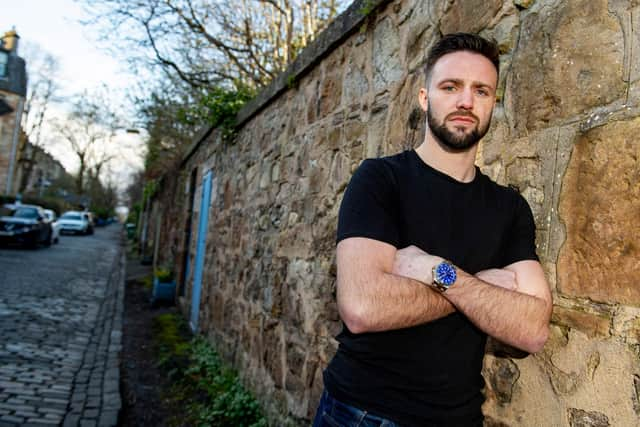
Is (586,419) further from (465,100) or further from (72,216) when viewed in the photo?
(72,216)

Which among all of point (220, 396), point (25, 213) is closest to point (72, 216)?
point (25, 213)

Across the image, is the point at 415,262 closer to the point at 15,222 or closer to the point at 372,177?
the point at 372,177

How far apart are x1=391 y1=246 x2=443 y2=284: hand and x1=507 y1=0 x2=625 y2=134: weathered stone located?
26.5 inches

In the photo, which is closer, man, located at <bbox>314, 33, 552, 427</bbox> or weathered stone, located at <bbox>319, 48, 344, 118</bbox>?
man, located at <bbox>314, 33, 552, 427</bbox>

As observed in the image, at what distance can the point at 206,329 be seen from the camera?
269 inches

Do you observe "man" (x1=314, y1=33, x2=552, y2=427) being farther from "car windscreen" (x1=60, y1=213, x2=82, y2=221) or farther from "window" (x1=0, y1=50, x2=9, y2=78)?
"window" (x1=0, y1=50, x2=9, y2=78)

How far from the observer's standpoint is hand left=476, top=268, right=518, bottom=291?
1694 mm

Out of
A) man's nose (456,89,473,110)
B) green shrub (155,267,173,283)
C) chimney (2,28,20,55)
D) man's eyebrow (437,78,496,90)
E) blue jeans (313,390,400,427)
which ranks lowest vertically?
green shrub (155,267,173,283)

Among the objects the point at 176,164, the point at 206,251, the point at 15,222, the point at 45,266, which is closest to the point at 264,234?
the point at 206,251

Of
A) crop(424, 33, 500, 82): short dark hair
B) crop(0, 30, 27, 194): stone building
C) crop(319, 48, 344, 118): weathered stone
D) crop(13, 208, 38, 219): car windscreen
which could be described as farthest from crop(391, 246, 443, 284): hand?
crop(0, 30, 27, 194): stone building

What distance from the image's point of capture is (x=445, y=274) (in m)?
1.61

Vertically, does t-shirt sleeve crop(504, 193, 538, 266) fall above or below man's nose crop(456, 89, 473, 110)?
below

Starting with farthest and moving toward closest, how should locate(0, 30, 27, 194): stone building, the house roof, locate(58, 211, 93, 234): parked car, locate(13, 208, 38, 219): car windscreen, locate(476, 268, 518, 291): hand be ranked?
the house roof < locate(0, 30, 27, 194): stone building < locate(58, 211, 93, 234): parked car < locate(13, 208, 38, 219): car windscreen < locate(476, 268, 518, 291): hand

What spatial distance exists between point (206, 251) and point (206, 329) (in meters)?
1.31
